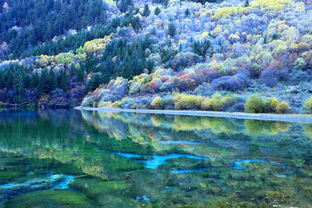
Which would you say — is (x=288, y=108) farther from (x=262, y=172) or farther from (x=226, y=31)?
(x=226, y=31)

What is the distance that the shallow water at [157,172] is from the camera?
8.44 meters

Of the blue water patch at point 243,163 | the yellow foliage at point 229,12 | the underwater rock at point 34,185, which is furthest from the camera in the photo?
the yellow foliage at point 229,12

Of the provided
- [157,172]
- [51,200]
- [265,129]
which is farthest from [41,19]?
[51,200]

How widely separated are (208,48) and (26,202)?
78748 mm

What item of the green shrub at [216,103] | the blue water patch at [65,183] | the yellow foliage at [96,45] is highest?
the yellow foliage at [96,45]

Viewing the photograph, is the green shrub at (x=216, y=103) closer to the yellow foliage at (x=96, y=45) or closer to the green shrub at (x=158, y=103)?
the green shrub at (x=158, y=103)

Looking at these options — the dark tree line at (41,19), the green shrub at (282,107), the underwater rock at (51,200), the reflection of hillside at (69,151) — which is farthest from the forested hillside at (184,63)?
the underwater rock at (51,200)

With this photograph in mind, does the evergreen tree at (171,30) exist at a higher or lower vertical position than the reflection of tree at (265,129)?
higher

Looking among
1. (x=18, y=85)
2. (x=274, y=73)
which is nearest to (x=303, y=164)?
(x=274, y=73)

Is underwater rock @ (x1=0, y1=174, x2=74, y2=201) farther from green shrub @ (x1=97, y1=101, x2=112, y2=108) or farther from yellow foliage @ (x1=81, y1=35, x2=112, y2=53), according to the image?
yellow foliage @ (x1=81, y1=35, x2=112, y2=53)

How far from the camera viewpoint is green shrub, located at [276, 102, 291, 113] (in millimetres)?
34094

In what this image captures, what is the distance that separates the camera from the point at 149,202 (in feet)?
27.0

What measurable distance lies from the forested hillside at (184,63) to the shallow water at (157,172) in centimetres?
1979

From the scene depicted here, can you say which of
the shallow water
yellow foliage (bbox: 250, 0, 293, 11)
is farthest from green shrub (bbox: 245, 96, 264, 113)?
yellow foliage (bbox: 250, 0, 293, 11)
